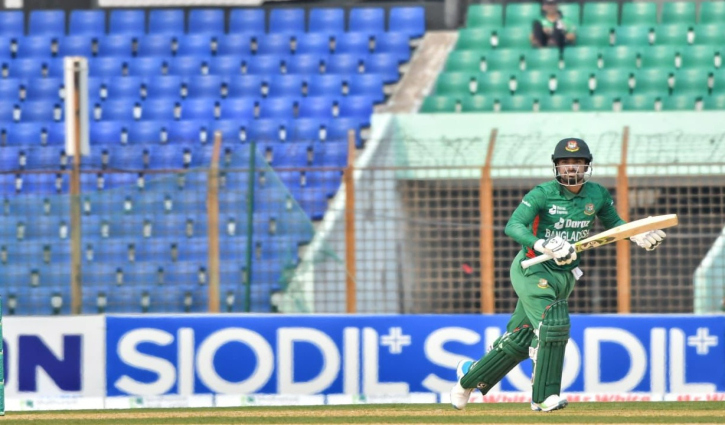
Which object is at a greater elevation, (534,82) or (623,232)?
(534,82)

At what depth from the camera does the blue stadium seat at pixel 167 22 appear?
65.1ft

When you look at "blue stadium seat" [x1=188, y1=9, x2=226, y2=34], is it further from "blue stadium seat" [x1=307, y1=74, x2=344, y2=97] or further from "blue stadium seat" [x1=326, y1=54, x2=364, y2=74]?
"blue stadium seat" [x1=307, y1=74, x2=344, y2=97]

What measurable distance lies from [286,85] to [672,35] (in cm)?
487

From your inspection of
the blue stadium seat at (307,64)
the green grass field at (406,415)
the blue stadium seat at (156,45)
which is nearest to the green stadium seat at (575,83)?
the blue stadium seat at (307,64)

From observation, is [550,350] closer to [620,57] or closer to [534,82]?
[534,82]

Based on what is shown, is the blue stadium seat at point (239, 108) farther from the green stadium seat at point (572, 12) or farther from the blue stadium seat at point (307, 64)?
the green stadium seat at point (572, 12)

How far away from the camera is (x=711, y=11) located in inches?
745

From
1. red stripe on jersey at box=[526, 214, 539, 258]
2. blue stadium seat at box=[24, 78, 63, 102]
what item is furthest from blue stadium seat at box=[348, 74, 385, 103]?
red stripe on jersey at box=[526, 214, 539, 258]

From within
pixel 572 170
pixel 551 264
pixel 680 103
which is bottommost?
pixel 551 264

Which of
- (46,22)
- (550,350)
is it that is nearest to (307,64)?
(46,22)

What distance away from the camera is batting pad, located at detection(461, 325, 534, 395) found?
9.05 metres

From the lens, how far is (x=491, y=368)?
9180 millimetres

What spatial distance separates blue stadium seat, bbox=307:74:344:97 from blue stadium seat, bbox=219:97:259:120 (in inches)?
28.1

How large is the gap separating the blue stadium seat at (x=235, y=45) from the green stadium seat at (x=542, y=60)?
3677mm
